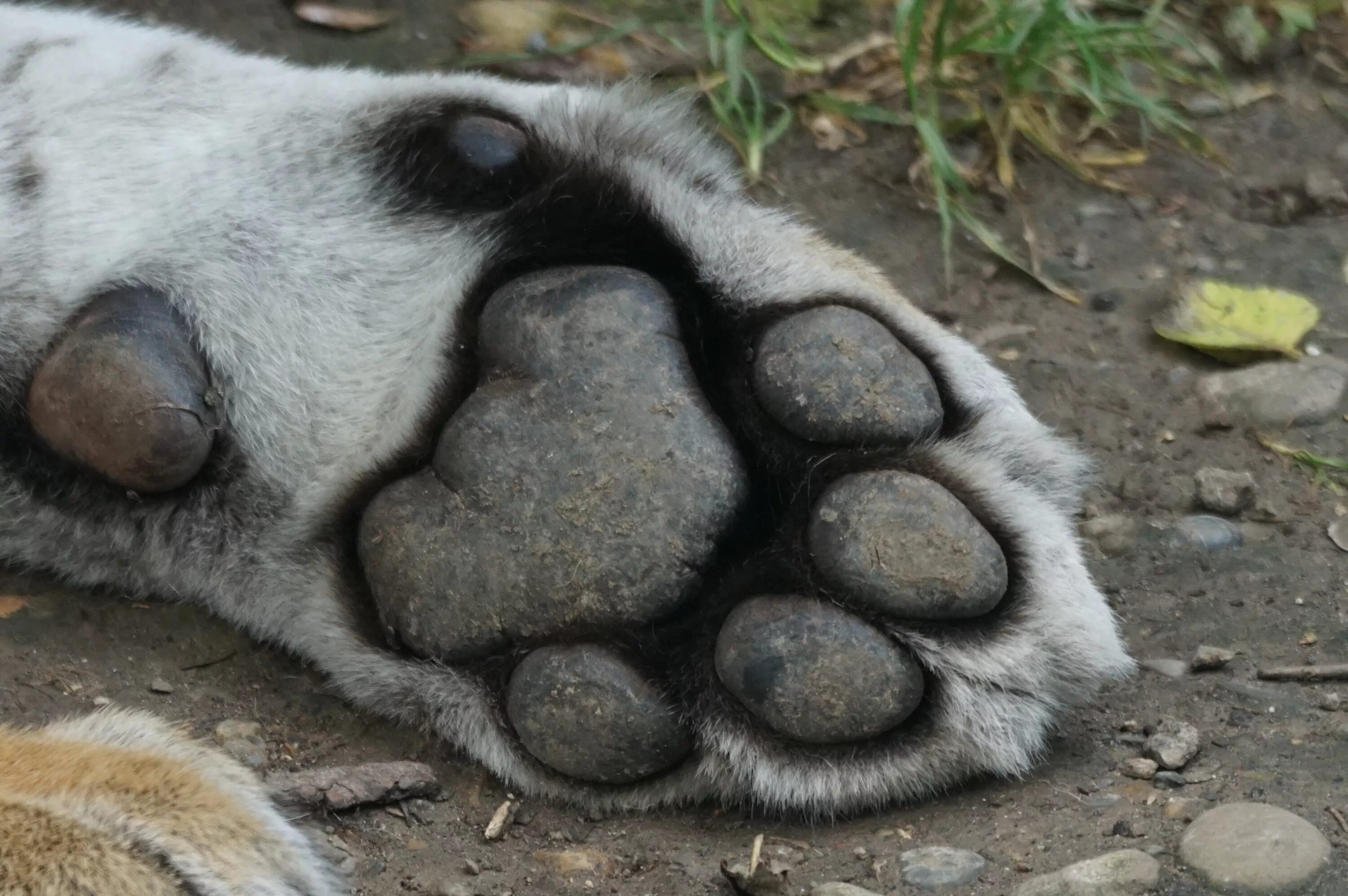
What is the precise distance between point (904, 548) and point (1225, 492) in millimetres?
919

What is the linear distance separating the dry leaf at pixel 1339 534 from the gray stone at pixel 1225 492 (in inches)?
4.6

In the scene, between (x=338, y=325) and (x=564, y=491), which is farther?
(x=338, y=325)

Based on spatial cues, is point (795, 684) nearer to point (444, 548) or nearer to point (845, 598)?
point (845, 598)

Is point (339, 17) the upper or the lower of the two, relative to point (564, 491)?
lower

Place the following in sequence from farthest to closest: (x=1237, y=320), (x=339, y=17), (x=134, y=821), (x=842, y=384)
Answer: (x=339, y=17) < (x=1237, y=320) < (x=842, y=384) < (x=134, y=821)

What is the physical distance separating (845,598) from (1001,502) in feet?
0.79

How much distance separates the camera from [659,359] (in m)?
1.70

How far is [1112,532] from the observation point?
2256 mm

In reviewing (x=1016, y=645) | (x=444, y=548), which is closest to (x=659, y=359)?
(x=444, y=548)

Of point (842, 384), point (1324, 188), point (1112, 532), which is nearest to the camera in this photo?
point (842, 384)

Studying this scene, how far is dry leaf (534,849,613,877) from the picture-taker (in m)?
1.66

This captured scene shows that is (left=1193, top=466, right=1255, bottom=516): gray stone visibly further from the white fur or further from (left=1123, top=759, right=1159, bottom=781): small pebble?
(left=1123, top=759, right=1159, bottom=781): small pebble

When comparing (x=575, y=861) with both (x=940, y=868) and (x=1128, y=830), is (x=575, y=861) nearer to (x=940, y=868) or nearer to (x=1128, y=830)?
(x=940, y=868)

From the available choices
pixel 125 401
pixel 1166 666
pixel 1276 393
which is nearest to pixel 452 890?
pixel 125 401
